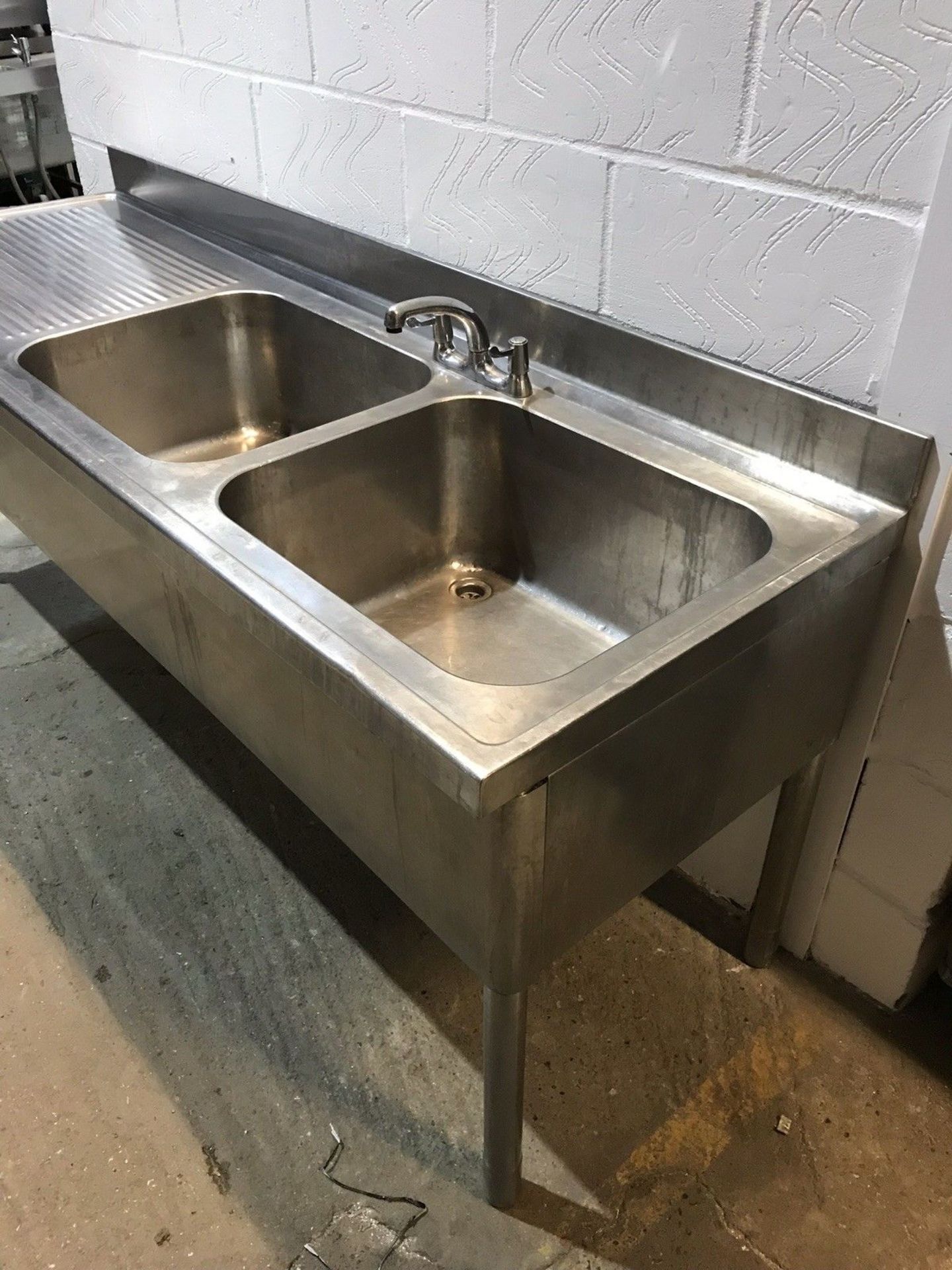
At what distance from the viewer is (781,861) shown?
1.33m

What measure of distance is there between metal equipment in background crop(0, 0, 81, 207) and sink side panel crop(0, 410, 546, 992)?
171cm

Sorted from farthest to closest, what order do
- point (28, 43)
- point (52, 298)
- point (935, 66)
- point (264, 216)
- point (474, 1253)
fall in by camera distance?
point (28, 43), point (264, 216), point (52, 298), point (474, 1253), point (935, 66)

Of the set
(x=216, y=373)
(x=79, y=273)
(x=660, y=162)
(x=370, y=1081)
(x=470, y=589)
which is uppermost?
(x=660, y=162)

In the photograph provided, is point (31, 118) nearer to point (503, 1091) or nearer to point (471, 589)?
point (471, 589)

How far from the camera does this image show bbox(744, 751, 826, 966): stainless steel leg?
125cm

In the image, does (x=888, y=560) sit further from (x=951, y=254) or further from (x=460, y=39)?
(x=460, y=39)

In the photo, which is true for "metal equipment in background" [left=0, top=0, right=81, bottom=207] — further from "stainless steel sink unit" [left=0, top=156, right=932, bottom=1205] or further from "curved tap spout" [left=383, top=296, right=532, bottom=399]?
"curved tap spout" [left=383, top=296, right=532, bottom=399]

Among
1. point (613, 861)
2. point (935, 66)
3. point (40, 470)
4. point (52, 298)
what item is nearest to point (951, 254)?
point (935, 66)

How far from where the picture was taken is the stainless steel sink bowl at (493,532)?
44.8 inches

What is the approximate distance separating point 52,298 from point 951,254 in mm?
1263

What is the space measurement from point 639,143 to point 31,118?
9.19 ft

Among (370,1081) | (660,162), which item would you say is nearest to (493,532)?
(660,162)

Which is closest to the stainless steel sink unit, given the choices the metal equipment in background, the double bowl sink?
the double bowl sink

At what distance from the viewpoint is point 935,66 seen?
86cm
